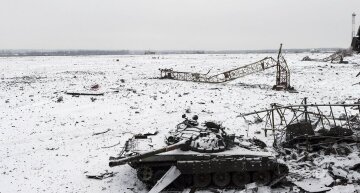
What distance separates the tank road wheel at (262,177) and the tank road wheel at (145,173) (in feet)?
11.8

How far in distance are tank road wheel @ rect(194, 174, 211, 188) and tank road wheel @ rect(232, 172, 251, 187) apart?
0.87 m

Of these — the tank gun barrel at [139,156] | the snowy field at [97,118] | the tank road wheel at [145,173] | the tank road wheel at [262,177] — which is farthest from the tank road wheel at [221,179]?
the snowy field at [97,118]

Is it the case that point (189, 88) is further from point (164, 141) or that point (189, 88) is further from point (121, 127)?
point (164, 141)

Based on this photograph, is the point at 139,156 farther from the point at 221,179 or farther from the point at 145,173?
the point at 221,179

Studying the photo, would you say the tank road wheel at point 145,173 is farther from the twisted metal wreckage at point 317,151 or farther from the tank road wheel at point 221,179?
the twisted metal wreckage at point 317,151

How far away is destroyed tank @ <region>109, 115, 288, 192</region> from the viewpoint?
471 inches

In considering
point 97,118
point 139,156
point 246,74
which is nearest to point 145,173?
point 139,156

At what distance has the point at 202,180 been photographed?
12336 millimetres

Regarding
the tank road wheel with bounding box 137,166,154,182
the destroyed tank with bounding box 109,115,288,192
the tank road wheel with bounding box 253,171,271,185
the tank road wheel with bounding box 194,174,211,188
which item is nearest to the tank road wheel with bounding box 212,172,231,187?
the destroyed tank with bounding box 109,115,288,192

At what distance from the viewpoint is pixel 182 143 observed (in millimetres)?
12266

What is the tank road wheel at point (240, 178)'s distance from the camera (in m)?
12.4

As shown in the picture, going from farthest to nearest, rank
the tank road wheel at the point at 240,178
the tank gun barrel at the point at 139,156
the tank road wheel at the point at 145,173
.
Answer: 1. the tank road wheel at the point at 240,178
2. the tank road wheel at the point at 145,173
3. the tank gun barrel at the point at 139,156

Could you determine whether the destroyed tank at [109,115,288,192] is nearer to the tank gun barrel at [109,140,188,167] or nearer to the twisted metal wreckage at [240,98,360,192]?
the tank gun barrel at [109,140,188,167]

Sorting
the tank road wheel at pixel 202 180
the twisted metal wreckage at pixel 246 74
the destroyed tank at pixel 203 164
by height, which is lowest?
the tank road wheel at pixel 202 180
